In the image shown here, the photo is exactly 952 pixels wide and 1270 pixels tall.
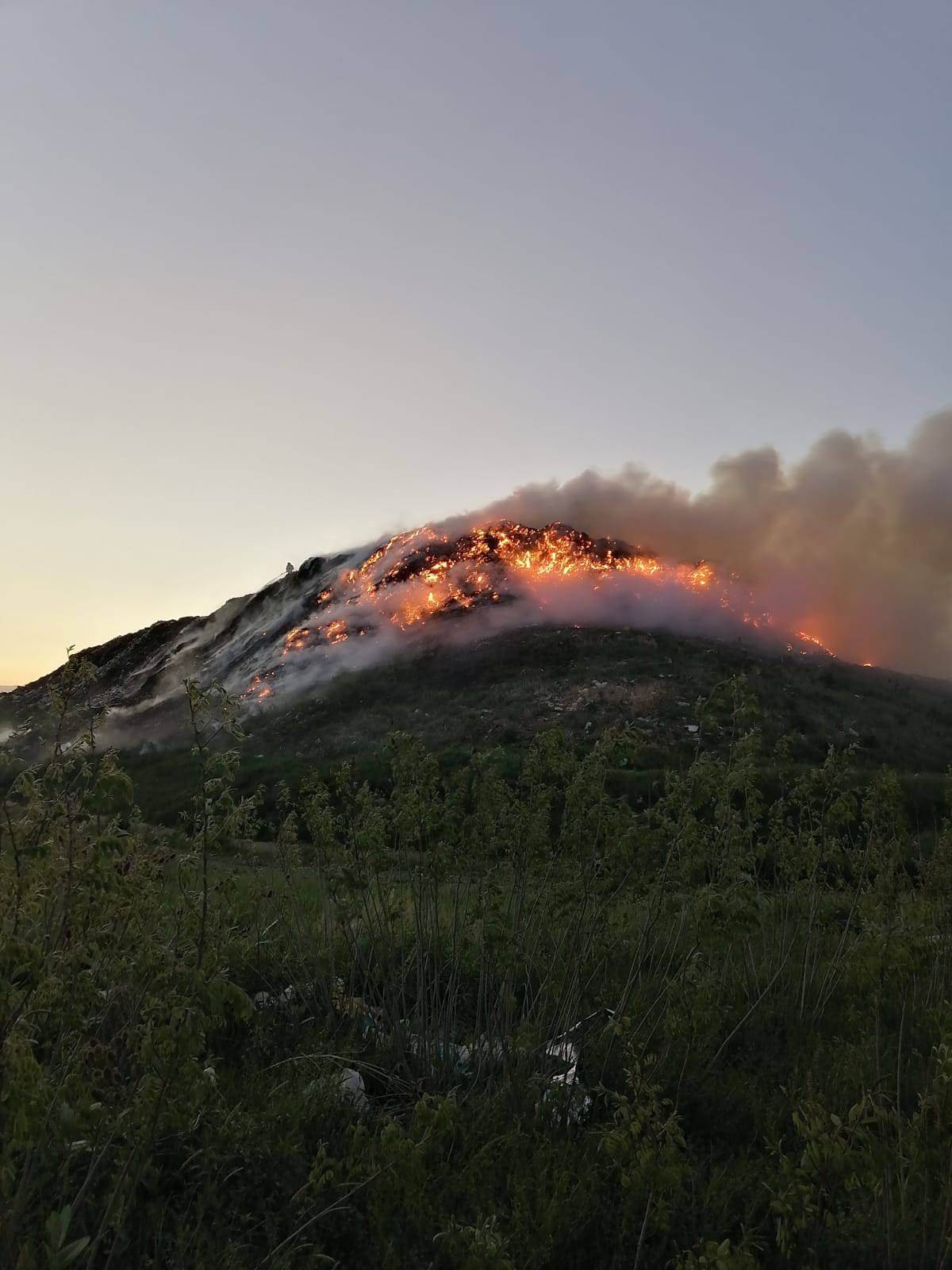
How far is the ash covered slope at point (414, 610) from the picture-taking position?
225 feet

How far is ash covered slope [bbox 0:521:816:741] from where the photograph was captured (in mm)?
68500

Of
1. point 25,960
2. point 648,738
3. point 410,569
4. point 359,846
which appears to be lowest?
point 648,738

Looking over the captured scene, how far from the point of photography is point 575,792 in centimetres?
780

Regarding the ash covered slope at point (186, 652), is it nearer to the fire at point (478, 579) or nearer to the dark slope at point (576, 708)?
the fire at point (478, 579)

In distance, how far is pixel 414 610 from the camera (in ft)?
251

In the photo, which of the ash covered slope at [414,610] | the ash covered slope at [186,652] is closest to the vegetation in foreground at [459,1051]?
the ash covered slope at [414,610]

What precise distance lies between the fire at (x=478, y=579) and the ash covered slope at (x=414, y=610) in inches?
7.8

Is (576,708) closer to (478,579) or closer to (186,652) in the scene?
(478,579)

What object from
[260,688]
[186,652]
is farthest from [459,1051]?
[186,652]

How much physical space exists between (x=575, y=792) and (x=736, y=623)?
232 feet

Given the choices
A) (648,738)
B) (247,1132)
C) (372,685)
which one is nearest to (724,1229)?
(247,1132)

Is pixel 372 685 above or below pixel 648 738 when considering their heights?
above

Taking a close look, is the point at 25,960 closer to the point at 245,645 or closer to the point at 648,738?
the point at 648,738

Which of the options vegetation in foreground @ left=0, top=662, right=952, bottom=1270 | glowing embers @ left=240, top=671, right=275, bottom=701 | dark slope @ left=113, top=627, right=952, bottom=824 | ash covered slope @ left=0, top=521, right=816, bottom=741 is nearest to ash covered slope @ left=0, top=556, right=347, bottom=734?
ash covered slope @ left=0, top=521, right=816, bottom=741
